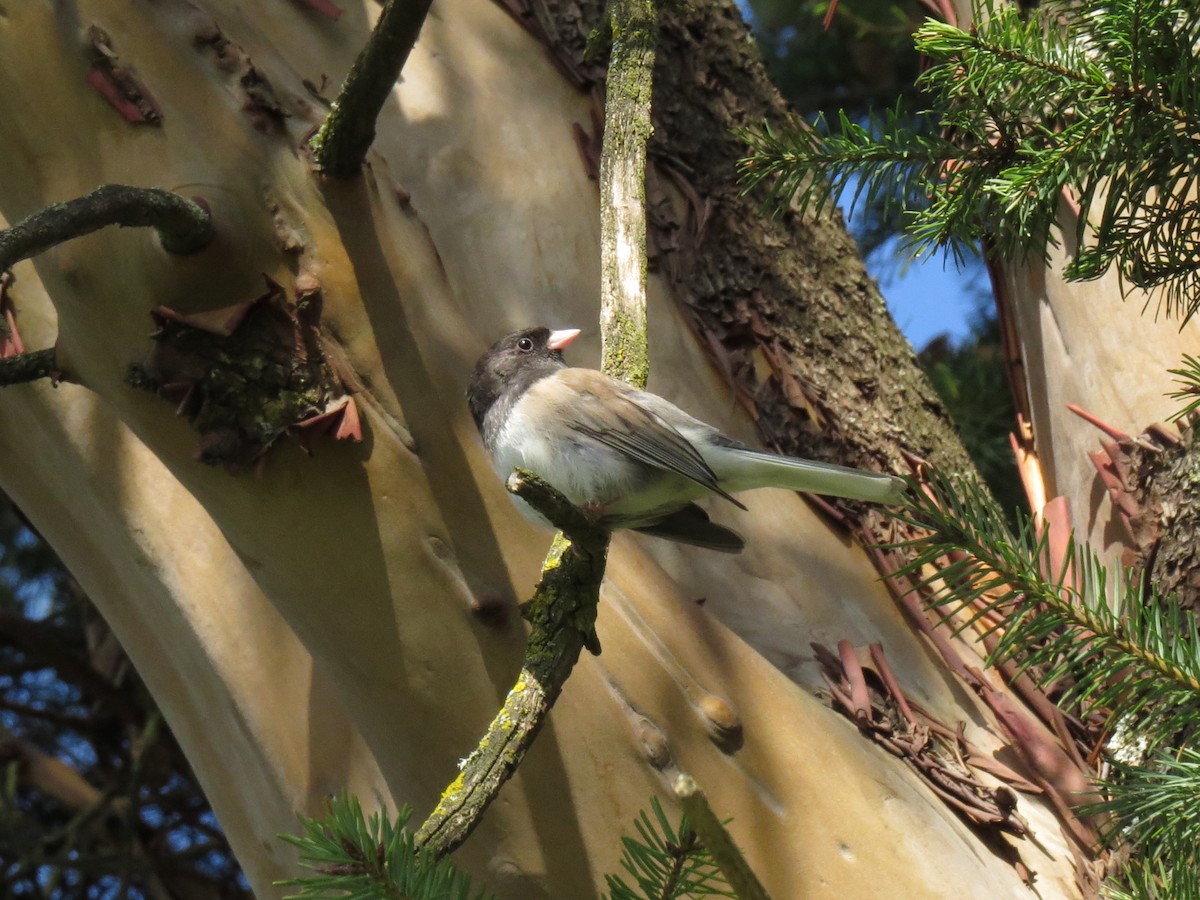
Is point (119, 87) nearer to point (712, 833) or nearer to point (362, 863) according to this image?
point (362, 863)

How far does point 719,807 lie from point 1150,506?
1.06 m

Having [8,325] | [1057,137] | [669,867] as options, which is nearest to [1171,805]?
[669,867]

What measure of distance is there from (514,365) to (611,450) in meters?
0.26

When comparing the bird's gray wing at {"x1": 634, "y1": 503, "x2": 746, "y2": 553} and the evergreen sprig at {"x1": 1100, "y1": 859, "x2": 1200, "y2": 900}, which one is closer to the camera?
the evergreen sprig at {"x1": 1100, "y1": 859, "x2": 1200, "y2": 900}

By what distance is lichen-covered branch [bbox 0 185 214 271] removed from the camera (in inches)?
57.8

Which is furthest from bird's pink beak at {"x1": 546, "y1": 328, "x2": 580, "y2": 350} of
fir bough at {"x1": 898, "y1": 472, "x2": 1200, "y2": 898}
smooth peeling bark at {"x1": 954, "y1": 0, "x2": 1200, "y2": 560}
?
fir bough at {"x1": 898, "y1": 472, "x2": 1200, "y2": 898}

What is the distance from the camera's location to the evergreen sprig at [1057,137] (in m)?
1.29

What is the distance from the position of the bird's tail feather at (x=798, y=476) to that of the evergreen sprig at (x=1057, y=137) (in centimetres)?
Answer: 42

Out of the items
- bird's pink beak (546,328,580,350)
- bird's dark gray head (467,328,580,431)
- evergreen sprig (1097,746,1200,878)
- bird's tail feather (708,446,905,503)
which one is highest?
bird's pink beak (546,328,580,350)

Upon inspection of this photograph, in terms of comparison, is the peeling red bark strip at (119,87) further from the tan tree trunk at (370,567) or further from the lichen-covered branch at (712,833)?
the lichen-covered branch at (712,833)

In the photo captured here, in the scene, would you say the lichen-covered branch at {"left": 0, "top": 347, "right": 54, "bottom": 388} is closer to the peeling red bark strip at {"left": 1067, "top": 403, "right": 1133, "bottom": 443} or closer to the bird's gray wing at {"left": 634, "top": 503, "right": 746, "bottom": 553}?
the bird's gray wing at {"left": 634, "top": 503, "right": 746, "bottom": 553}

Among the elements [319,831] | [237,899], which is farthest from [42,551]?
[319,831]

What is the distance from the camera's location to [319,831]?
40.1 inches

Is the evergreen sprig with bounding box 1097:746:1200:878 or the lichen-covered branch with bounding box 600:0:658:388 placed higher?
the lichen-covered branch with bounding box 600:0:658:388
